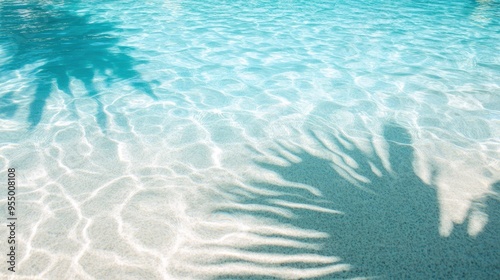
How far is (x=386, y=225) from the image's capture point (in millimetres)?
2561

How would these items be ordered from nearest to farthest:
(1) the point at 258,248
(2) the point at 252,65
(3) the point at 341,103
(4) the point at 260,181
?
(1) the point at 258,248 < (4) the point at 260,181 < (3) the point at 341,103 < (2) the point at 252,65

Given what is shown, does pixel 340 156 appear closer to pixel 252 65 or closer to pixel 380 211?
pixel 380 211

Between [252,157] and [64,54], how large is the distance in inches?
210

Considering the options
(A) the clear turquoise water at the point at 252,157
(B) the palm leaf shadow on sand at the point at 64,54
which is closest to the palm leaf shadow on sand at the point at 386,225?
(A) the clear turquoise water at the point at 252,157

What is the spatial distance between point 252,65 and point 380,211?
4.17 metres

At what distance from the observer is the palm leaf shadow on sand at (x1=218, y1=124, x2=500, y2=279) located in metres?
2.20

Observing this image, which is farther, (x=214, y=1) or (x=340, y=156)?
(x=214, y=1)

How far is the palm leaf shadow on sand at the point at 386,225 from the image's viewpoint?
2.20 m

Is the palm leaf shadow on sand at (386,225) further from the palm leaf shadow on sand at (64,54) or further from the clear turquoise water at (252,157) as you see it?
the palm leaf shadow on sand at (64,54)

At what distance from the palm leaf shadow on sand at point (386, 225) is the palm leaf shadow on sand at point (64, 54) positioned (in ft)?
9.18

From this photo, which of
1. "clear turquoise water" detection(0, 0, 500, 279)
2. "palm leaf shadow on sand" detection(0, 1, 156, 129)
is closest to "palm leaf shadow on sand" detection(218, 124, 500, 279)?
"clear turquoise water" detection(0, 0, 500, 279)

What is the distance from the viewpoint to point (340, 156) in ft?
11.3

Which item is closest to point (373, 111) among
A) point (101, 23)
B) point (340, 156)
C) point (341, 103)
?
point (341, 103)

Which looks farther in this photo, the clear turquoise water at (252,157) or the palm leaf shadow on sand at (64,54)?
the palm leaf shadow on sand at (64,54)
